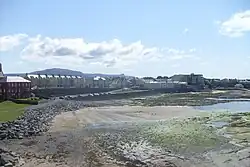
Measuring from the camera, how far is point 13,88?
5478 cm

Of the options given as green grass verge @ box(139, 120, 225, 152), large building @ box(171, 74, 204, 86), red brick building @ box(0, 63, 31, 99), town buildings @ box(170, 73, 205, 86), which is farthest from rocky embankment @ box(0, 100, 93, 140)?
large building @ box(171, 74, 204, 86)

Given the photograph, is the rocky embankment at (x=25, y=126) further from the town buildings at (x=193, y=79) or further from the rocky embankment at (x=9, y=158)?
the town buildings at (x=193, y=79)

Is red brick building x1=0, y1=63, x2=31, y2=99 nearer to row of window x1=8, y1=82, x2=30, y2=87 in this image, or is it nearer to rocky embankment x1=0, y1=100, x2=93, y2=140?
row of window x1=8, y1=82, x2=30, y2=87

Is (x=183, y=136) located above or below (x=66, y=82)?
below

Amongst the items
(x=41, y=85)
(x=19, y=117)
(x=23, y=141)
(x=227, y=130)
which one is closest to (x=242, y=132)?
(x=227, y=130)

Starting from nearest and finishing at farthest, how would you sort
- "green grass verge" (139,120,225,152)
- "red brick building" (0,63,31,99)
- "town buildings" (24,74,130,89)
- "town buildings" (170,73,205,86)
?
1. "green grass verge" (139,120,225,152)
2. "red brick building" (0,63,31,99)
3. "town buildings" (24,74,130,89)
4. "town buildings" (170,73,205,86)

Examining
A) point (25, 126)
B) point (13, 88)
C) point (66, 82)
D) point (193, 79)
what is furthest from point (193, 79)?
point (25, 126)

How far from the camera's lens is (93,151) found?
21.7 m

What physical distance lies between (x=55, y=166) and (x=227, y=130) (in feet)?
51.6

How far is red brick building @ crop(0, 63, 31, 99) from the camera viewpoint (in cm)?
5212

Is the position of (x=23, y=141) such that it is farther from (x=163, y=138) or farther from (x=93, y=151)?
(x=163, y=138)

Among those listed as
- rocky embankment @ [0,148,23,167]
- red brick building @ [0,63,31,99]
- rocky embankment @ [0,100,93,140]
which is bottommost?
rocky embankment @ [0,148,23,167]

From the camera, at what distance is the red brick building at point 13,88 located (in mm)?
52125

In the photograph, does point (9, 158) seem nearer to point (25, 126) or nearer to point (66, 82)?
point (25, 126)
